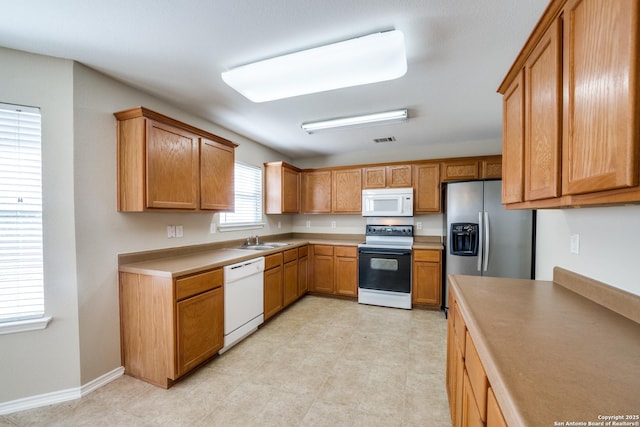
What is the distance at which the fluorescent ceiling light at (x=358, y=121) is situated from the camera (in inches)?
108

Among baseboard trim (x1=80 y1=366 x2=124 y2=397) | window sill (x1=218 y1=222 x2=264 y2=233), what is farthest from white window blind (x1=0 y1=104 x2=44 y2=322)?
window sill (x1=218 y1=222 x2=264 y2=233)

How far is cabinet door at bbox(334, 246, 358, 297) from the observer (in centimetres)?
404

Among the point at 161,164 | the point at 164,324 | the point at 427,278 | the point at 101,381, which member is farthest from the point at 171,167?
the point at 427,278

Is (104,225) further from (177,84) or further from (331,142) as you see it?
(331,142)

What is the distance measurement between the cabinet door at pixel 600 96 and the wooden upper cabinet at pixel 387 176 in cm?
298

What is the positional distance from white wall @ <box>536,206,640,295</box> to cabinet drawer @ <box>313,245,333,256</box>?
9.00 feet

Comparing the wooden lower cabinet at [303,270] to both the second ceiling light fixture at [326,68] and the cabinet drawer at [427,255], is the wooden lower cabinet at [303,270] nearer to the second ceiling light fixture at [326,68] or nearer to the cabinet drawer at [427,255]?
the cabinet drawer at [427,255]

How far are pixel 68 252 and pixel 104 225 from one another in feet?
0.95

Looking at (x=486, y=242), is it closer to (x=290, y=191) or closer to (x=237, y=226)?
(x=290, y=191)

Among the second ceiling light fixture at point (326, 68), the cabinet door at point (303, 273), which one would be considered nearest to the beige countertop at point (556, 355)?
the second ceiling light fixture at point (326, 68)

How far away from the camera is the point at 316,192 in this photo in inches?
180

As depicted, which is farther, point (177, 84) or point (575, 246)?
point (177, 84)

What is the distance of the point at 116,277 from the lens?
2.17 metres

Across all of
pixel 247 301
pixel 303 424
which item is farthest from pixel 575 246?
pixel 247 301
